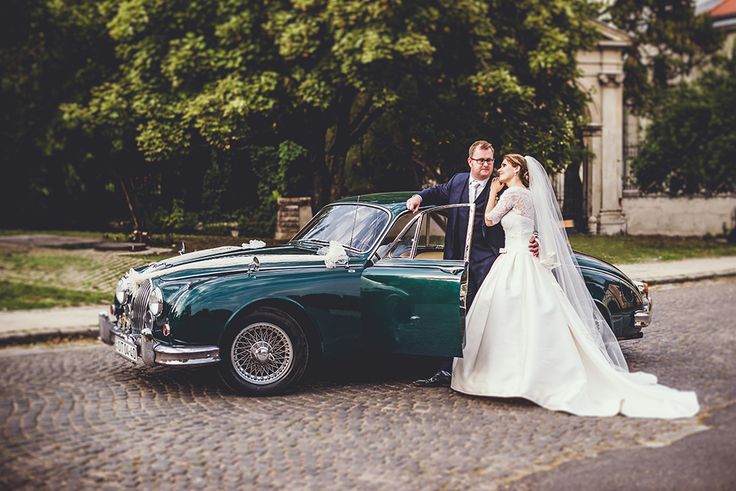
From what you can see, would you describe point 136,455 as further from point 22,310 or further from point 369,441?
point 22,310

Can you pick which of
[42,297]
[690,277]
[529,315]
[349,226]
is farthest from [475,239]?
[690,277]

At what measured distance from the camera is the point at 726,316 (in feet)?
38.5

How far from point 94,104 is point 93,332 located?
34.4 feet

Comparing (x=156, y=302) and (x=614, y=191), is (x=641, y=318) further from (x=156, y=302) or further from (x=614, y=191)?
(x=614, y=191)

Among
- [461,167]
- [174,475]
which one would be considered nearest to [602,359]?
[174,475]

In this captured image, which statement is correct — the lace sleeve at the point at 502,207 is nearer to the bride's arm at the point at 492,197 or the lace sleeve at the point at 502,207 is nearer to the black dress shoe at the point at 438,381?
the bride's arm at the point at 492,197

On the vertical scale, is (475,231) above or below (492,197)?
below

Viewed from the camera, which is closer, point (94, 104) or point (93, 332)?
point (93, 332)

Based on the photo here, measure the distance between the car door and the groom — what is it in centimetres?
16

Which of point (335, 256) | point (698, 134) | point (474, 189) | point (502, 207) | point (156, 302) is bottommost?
point (156, 302)

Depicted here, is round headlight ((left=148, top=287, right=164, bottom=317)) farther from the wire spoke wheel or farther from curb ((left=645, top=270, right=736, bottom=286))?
curb ((left=645, top=270, right=736, bottom=286))

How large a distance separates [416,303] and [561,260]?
152 centimetres

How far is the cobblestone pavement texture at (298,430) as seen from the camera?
197 inches

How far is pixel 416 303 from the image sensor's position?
7023mm
